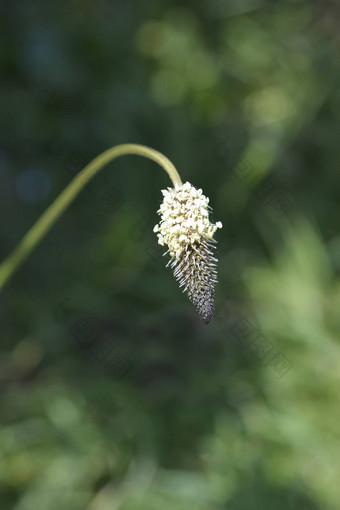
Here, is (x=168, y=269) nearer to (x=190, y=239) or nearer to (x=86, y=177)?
(x=86, y=177)

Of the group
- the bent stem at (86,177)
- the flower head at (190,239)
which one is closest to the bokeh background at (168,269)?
the bent stem at (86,177)

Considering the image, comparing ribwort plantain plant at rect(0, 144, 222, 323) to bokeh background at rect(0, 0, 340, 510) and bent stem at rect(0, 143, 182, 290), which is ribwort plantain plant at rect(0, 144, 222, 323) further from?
bokeh background at rect(0, 0, 340, 510)

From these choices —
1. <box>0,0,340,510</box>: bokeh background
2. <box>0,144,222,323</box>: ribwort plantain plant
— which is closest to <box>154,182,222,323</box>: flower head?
<box>0,144,222,323</box>: ribwort plantain plant

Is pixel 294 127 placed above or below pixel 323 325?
above

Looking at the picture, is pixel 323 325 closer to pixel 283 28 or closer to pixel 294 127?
pixel 294 127

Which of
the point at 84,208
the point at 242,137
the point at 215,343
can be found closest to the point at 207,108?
the point at 242,137

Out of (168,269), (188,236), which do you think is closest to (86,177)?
(188,236)
